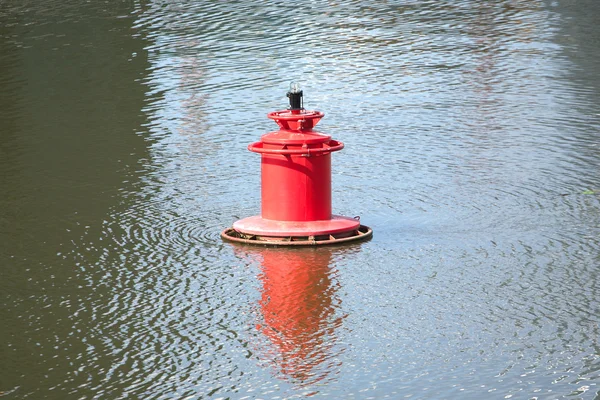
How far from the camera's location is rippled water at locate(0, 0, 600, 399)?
18.3ft

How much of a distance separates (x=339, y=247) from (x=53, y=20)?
14.2 meters

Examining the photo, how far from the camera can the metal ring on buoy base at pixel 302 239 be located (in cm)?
782

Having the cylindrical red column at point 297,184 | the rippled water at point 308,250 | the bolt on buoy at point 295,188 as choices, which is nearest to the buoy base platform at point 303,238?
the bolt on buoy at point 295,188

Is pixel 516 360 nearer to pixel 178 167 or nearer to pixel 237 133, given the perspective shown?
pixel 178 167

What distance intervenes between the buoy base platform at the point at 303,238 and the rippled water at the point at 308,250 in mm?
102

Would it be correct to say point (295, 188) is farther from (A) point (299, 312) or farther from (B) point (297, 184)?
(A) point (299, 312)

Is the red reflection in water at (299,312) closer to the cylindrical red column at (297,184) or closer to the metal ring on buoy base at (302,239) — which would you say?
the metal ring on buoy base at (302,239)

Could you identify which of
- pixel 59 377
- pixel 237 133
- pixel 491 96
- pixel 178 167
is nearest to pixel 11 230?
pixel 178 167

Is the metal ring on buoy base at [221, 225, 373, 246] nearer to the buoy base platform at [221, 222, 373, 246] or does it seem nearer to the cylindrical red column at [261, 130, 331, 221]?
the buoy base platform at [221, 222, 373, 246]

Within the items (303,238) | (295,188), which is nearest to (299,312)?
(303,238)

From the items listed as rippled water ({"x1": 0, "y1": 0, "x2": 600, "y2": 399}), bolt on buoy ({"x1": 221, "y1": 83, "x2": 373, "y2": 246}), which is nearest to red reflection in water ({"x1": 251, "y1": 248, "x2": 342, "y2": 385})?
rippled water ({"x1": 0, "y1": 0, "x2": 600, "y2": 399})

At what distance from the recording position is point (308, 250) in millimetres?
7766

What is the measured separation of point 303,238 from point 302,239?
1 centimetres

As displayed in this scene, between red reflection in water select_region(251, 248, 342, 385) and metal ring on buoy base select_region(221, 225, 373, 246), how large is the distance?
0.22ft
